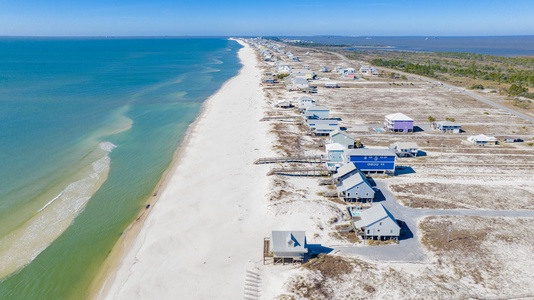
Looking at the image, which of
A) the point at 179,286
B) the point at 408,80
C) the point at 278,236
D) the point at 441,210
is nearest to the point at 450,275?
the point at 441,210

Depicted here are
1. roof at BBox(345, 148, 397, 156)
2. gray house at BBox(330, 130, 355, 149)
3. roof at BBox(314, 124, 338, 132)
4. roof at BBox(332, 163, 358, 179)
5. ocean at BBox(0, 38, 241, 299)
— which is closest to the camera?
ocean at BBox(0, 38, 241, 299)

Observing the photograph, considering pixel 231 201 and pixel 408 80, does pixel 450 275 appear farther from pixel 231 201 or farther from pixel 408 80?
pixel 408 80

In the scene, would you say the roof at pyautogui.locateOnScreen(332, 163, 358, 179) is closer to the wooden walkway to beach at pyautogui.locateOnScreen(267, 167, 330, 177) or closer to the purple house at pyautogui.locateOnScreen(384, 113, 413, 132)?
the wooden walkway to beach at pyautogui.locateOnScreen(267, 167, 330, 177)

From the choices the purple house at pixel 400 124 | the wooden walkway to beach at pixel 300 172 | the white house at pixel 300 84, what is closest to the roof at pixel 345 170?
the wooden walkway to beach at pixel 300 172

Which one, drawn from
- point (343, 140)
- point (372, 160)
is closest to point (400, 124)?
point (343, 140)

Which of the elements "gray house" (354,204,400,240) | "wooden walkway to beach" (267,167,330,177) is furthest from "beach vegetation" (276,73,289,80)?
"gray house" (354,204,400,240)

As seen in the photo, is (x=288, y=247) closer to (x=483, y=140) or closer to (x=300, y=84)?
(x=483, y=140)
